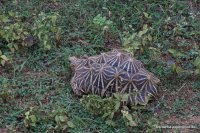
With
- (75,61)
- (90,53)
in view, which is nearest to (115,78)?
(75,61)

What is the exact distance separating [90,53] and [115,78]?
92cm

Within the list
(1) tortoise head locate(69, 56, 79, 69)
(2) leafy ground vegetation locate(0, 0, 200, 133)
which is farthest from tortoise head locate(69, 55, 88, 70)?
(2) leafy ground vegetation locate(0, 0, 200, 133)

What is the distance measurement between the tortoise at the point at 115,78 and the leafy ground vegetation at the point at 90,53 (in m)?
0.13

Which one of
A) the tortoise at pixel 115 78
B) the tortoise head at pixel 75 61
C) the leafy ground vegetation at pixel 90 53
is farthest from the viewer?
the tortoise head at pixel 75 61

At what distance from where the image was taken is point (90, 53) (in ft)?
18.1

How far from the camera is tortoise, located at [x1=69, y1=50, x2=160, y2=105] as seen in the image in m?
4.68

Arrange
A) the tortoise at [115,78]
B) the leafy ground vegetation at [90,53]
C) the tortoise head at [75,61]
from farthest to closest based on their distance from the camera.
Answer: the tortoise head at [75,61], the tortoise at [115,78], the leafy ground vegetation at [90,53]

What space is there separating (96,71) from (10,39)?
1.27m

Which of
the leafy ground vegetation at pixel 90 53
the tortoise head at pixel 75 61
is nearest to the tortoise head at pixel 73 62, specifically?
the tortoise head at pixel 75 61

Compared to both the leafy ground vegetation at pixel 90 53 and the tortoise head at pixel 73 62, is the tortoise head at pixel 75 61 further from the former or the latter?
the leafy ground vegetation at pixel 90 53

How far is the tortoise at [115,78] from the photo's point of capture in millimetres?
4676

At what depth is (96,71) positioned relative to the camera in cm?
477

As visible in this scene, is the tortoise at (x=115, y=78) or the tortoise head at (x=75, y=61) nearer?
the tortoise at (x=115, y=78)

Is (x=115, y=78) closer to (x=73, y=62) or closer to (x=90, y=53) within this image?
(x=73, y=62)
